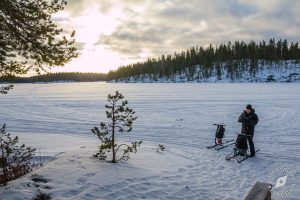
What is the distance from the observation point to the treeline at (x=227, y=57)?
148 m

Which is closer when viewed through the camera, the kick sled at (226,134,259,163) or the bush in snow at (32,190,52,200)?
the bush in snow at (32,190,52,200)

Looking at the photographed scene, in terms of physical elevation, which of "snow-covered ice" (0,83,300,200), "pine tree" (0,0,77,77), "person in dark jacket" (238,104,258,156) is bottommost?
"snow-covered ice" (0,83,300,200)

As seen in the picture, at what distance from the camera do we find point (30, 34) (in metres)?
8.70

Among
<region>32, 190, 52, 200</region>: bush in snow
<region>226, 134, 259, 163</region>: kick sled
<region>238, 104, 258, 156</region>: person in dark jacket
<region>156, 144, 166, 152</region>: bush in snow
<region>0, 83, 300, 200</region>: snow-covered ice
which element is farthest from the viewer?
<region>156, 144, 166, 152</region>: bush in snow

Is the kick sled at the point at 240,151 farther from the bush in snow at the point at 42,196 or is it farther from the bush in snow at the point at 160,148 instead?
the bush in snow at the point at 42,196

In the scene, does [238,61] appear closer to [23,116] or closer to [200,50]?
[200,50]

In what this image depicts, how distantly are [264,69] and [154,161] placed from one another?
465ft

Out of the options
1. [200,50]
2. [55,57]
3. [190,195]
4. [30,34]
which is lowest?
[190,195]

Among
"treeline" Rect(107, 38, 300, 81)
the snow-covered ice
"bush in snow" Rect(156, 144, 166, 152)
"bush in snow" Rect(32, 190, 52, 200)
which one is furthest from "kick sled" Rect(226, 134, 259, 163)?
"treeline" Rect(107, 38, 300, 81)

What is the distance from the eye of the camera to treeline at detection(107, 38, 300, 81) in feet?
487

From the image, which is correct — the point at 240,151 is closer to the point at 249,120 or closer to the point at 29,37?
the point at 249,120

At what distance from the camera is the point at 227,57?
6417 inches

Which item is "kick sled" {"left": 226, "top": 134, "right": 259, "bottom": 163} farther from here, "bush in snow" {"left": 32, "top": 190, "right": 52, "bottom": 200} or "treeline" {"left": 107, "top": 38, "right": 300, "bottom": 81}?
"treeline" {"left": 107, "top": 38, "right": 300, "bottom": 81}

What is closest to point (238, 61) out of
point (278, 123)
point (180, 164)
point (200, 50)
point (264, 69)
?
point (264, 69)
